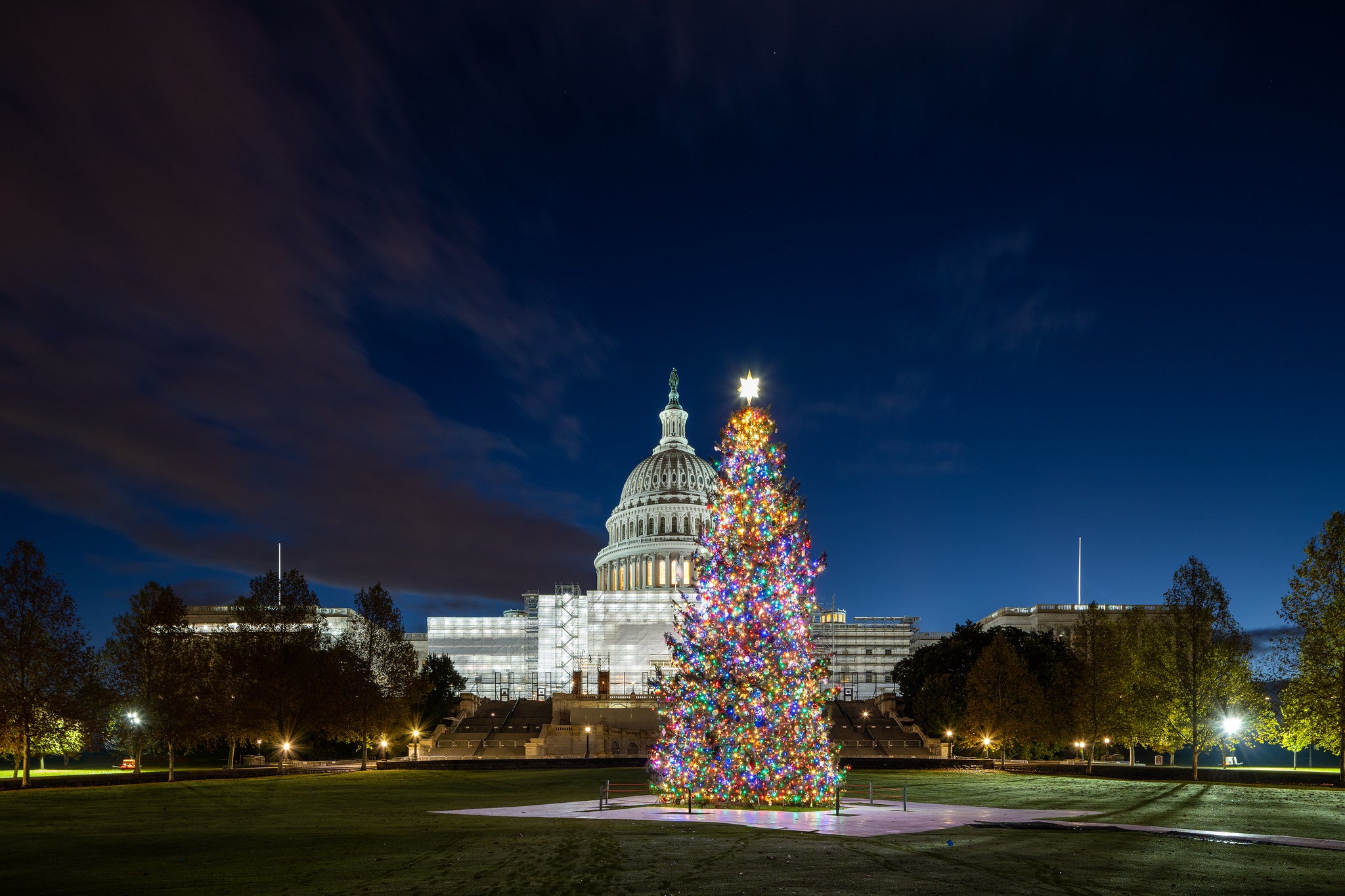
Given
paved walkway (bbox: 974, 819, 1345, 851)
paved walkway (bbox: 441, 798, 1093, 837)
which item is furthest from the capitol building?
paved walkway (bbox: 974, 819, 1345, 851)

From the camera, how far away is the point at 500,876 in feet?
51.1

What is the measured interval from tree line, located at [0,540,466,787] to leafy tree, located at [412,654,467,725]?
6010mm

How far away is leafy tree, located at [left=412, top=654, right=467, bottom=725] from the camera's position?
244 feet

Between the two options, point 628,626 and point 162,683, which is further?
point 628,626

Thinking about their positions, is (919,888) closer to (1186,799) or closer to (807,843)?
(807,843)

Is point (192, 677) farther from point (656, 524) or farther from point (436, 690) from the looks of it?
point (656, 524)

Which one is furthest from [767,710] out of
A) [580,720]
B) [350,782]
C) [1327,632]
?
[580,720]

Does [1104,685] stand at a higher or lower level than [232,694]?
lower

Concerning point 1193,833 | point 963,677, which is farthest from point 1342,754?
point 963,677

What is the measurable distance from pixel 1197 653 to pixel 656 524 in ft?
328

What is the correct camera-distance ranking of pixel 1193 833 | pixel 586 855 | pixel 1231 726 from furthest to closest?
pixel 1231 726 < pixel 1193 833 < pixel 586 855

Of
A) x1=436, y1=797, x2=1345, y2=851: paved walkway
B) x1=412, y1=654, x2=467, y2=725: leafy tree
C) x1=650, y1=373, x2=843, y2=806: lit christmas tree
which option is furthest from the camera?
x1=412, y1=654, x2=467, y2=725: leafy tree

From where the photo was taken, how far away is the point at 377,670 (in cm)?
6406

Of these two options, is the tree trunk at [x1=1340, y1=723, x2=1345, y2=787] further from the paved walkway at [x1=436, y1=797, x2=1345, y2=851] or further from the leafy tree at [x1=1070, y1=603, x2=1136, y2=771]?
the paved walkway at [x1=436, y1=797, x2=1345, y2=851]
